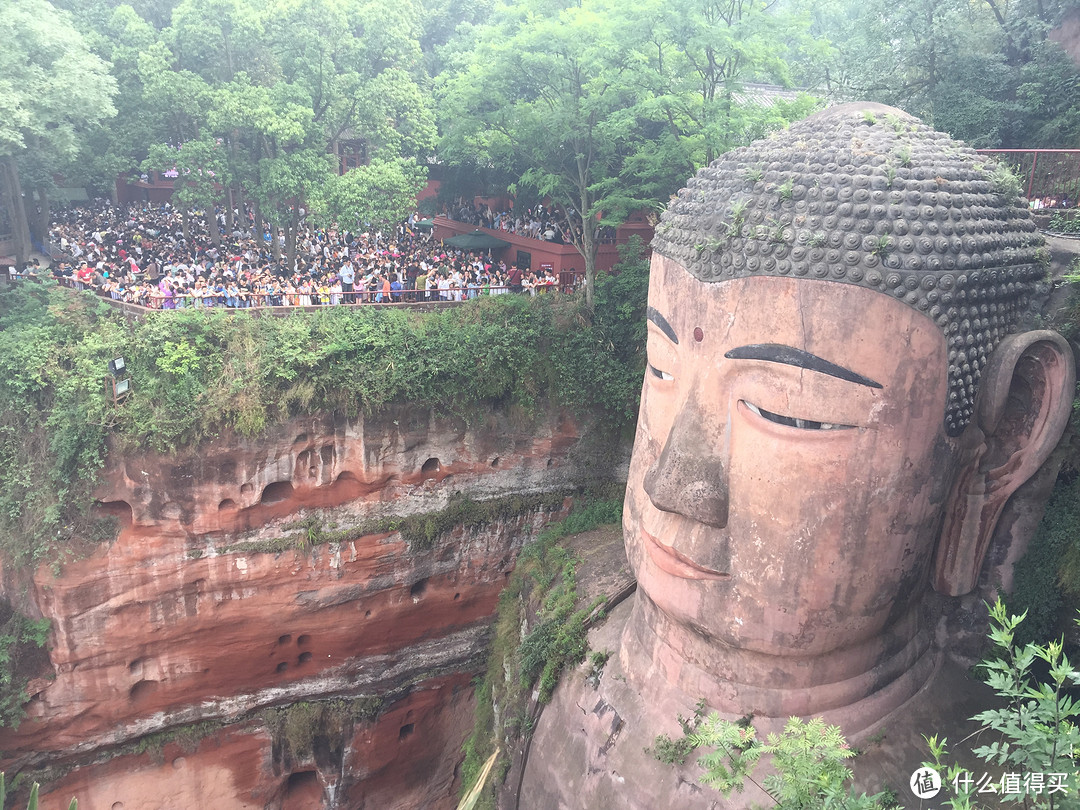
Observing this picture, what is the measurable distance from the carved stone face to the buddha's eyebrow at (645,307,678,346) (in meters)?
0.01

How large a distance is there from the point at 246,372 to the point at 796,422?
387 inches

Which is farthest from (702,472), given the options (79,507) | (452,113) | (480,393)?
(452,113)

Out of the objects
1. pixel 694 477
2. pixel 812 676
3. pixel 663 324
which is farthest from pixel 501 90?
pixel 812 676

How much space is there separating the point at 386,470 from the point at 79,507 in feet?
16.0

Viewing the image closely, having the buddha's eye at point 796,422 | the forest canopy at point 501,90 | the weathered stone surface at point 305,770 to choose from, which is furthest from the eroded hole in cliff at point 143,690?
the buddha's eye at point 796,422

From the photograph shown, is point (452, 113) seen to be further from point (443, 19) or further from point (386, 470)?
point (443, 19)

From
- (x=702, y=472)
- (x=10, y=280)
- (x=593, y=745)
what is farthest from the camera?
(x=10, y=280)

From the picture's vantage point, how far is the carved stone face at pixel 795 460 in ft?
20.0

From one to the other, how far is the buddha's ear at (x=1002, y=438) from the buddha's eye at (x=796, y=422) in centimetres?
122

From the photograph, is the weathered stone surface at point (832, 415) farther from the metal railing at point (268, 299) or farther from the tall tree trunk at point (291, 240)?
the tall tree trunk at point (291, 240)

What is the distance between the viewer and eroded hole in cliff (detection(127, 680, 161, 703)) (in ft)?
45.4

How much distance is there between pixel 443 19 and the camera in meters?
28.1

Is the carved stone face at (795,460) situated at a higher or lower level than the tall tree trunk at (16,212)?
lower

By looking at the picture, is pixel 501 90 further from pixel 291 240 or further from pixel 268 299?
pixel 268 299
